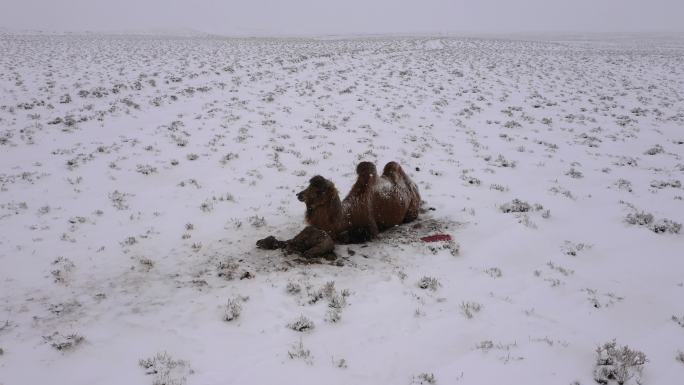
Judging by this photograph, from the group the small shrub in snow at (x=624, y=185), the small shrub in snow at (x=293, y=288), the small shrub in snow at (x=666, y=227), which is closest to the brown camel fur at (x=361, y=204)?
the small shrub in snow at (x=293, y=288)

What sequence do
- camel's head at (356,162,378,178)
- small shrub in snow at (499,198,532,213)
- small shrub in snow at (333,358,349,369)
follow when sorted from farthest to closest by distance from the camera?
1. small shrub in snow at (499,198,532,213)
2. camel's head at (356,162,378,178)
3. small shrub in snow at (333,358,349,369)

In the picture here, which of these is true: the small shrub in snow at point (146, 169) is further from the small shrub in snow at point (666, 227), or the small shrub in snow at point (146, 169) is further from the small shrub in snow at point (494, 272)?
the small shrub in snow at point (666, 227)

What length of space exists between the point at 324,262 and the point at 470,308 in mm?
2260

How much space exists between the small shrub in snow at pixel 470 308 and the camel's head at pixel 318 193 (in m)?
2.66

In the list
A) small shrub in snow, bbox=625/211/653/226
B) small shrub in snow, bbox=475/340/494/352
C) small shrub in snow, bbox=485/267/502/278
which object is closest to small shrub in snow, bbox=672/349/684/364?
small shrub in snow, bbox=475/340/494/352

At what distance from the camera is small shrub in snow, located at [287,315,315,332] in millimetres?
5094

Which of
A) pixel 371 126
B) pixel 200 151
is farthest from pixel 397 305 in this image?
pixel 371 126

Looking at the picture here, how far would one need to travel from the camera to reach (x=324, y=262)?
6543 millimetres

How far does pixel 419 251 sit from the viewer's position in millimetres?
6980

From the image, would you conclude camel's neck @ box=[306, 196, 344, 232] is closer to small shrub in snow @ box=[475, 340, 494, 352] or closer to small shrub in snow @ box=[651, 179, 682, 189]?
Answer: small shrub in snow @ box=[475, 340, 494, 352]

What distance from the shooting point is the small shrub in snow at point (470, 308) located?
17.5 ft

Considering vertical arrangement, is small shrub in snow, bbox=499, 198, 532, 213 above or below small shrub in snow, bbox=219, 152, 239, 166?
below

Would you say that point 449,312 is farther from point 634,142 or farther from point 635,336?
point 634,142

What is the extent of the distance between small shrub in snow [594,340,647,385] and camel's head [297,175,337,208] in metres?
4.13
